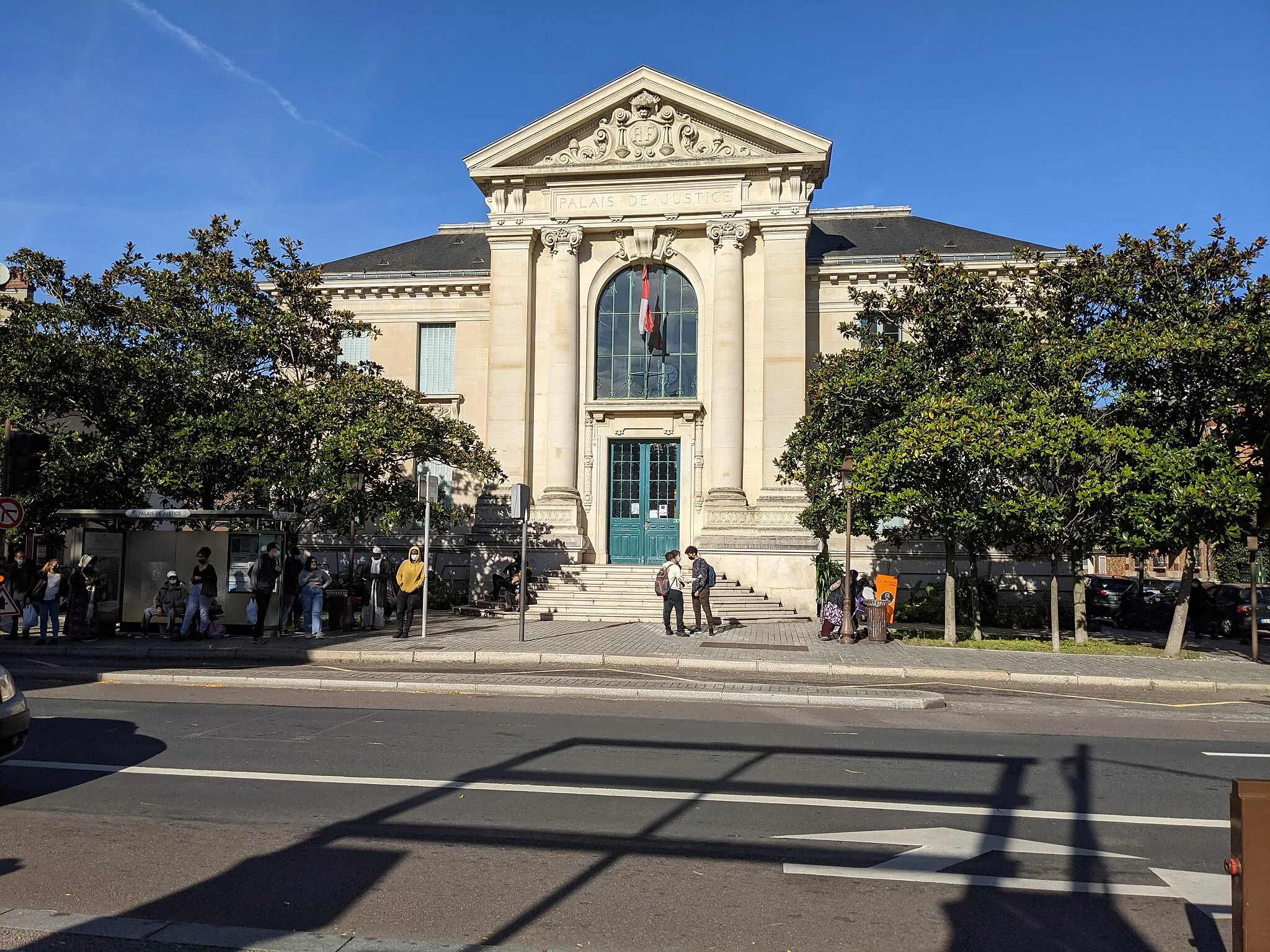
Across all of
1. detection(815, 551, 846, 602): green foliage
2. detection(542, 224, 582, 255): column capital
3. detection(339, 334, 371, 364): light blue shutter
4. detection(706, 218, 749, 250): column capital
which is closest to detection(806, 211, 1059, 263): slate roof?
detection(706, 218, 749, 250): column capital

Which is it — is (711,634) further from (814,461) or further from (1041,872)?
(1041,872)

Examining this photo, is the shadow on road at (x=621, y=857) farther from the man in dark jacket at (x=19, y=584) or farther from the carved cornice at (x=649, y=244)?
the carved cornice at (x=649, y=244)

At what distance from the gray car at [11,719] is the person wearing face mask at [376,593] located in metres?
12.9

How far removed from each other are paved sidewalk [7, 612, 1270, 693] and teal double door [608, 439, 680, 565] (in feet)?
28.3

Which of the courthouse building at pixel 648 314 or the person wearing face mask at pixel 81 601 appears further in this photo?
the courthouse building at pixel 648 314

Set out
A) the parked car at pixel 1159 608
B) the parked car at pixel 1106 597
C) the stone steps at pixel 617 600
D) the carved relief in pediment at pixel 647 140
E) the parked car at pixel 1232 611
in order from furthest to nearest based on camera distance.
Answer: the parked car at pixel 1106 597
the carved relief in pediment at pixel 647 140
the parked car at pixel 1159 608
the parked car at pixel 1232 611
the stone steps at pixel 617 600

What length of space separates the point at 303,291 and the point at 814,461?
12.9 m

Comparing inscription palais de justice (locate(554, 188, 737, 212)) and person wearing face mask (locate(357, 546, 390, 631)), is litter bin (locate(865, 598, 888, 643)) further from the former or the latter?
inscription palais de justice (locate(554, 188, 737, 212))

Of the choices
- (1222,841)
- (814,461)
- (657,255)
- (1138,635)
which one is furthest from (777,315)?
(1222,841)

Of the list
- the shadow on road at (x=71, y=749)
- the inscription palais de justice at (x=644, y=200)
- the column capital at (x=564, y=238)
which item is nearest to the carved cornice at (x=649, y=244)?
the inscription palais de justice at (x=644, y=200)

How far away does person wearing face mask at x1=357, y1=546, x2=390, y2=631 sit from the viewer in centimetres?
2050

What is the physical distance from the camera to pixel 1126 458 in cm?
1825

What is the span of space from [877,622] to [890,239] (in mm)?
17742

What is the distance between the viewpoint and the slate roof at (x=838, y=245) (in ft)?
102
